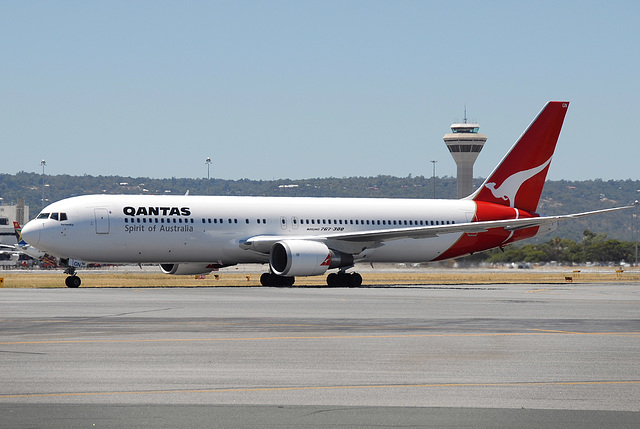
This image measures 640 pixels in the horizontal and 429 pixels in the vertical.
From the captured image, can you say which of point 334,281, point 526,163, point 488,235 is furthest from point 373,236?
point 526,163

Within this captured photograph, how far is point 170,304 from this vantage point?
2780 centimetres

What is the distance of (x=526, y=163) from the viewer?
51.8 meters

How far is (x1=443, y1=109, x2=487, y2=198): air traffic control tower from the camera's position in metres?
148

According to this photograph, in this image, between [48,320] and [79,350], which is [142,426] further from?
[48,320]

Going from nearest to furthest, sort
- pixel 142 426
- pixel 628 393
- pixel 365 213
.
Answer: pixel 142 426, pixel 628 393, pixel 365 213

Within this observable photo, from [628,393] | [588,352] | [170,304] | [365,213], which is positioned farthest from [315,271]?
[628,393]

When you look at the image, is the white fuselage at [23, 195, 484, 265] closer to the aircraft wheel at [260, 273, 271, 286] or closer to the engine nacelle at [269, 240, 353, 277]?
the aircraft wheel at [260, 273, 271, 286]

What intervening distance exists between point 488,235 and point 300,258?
42.0 ft

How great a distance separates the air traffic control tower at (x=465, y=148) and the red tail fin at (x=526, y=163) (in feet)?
316

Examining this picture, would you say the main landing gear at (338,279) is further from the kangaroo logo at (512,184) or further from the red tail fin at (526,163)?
the kangaroo logo at (512,184)

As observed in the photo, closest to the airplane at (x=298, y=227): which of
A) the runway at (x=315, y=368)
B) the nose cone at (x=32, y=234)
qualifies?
the nose cone at (x=32, y=234)

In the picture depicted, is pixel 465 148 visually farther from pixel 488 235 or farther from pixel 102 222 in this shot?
pixel 102 222

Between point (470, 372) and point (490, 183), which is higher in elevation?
point (490, 183)

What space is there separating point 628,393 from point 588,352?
13.9 feet
